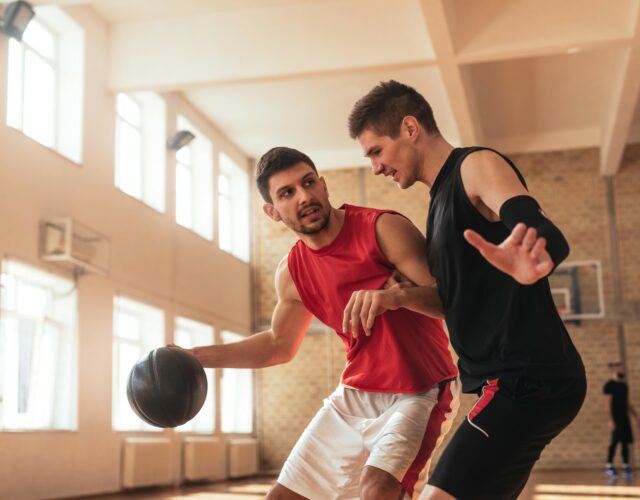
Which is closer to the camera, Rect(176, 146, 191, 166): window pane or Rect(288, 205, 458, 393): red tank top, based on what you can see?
Rect(288, 205, 458, 393): red tank top

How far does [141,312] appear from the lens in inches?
464

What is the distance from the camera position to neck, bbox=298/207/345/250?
3.32 meters

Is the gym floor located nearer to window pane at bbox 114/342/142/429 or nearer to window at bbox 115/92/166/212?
window pane at bbox 114/342/142/429

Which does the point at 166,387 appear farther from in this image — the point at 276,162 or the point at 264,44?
the point at 264,44

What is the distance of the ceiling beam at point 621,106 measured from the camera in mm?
10023

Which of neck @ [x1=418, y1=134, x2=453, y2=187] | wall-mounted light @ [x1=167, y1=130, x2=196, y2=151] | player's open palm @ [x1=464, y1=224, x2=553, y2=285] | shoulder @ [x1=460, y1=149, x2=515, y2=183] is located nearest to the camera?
player's open palm @ [x1=464, y1=224, x2=553, y2=285]

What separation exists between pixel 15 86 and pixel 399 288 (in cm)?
721

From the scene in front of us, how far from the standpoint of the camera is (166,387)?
3.22 meters

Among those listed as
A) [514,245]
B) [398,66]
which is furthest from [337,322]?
[398,66]

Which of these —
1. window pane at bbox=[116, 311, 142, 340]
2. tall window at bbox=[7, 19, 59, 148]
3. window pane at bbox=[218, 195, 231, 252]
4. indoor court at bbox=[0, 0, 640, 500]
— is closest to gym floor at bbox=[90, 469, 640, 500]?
indoor court at bbox=[0, 0, 640, 500]

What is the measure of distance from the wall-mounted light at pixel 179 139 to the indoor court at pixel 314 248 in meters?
0.03

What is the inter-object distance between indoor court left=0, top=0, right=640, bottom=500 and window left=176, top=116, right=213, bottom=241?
0.15ft

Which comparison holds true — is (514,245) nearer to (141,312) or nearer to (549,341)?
(549,341)

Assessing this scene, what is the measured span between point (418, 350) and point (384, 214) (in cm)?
51
